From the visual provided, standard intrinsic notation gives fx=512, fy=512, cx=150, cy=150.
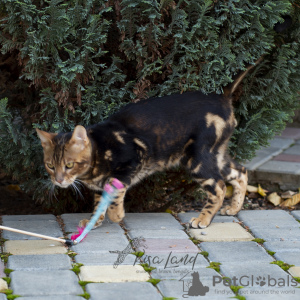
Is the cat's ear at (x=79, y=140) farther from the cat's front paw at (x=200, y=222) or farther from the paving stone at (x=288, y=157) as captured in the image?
the paving stone at (x=288, y=157)

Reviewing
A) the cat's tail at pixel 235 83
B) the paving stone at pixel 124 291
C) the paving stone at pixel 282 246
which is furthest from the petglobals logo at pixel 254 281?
the cat's tail at pixel 235 83

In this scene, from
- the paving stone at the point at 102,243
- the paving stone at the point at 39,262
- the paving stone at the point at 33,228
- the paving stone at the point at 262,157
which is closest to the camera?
the paving stone at the point at 39,262

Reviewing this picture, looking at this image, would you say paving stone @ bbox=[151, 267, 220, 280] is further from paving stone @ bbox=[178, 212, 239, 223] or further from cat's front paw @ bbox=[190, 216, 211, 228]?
paving stone @ bbox=[178, 212, 239, 223]

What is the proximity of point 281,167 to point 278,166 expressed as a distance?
53 millimetres

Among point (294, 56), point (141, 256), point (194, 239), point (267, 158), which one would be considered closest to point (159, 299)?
point (141, 256)

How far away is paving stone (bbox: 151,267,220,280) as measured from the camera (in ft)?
9.92

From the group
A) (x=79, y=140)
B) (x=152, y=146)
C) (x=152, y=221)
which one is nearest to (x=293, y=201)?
(x=152, y=221)

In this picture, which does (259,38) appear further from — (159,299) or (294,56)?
(159,299)

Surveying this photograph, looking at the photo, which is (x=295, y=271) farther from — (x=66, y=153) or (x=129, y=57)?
(x=129, y=57)

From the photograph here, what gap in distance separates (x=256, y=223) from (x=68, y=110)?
1766 mm

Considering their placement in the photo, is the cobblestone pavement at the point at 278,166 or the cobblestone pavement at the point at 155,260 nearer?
the cobblestone pavement at the point at 155,260

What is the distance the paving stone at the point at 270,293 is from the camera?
110 inches

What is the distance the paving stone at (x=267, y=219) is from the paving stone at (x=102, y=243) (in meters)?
1.08

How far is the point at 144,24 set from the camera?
3.96 meters
